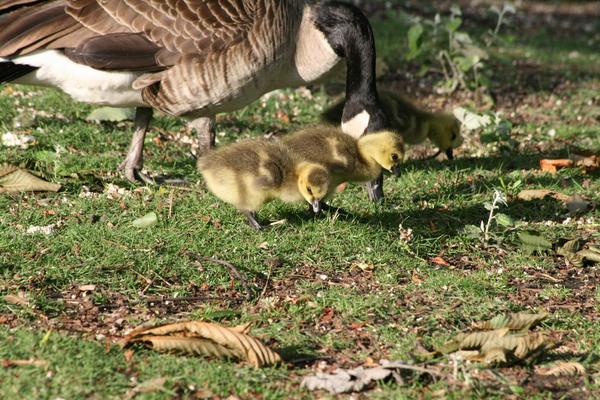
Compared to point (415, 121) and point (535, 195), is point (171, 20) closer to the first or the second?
point (415, 121)

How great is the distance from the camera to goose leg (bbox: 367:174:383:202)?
6.84 metres

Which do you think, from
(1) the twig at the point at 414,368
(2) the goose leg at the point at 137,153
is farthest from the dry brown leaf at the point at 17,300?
(2) the goose leg at the point at 137,153

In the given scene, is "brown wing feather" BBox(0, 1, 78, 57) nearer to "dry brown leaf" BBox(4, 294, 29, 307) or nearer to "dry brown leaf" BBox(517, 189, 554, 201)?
"dry brown leaf" BBox(4, 294, 29, 307)

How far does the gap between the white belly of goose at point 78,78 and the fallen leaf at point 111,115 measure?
4.60 ft

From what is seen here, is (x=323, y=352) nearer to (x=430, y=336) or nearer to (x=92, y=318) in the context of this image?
(x=430, y=336)

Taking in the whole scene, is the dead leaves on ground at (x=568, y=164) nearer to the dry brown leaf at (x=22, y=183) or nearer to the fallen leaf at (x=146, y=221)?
the fallen leaf at (x=146, y=221)

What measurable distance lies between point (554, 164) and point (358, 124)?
2048 millimetres

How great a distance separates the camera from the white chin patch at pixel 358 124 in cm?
712

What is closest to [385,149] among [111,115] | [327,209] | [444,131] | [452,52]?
[327,209]

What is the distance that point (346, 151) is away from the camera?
6.16 m

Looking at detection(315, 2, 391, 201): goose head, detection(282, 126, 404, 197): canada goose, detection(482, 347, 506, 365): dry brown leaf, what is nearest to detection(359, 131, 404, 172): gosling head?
detection(282, 126, 404, 197): canada goose

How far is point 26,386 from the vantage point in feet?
13.5

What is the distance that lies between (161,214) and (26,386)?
8.02 feet

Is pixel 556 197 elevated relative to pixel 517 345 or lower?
lower
